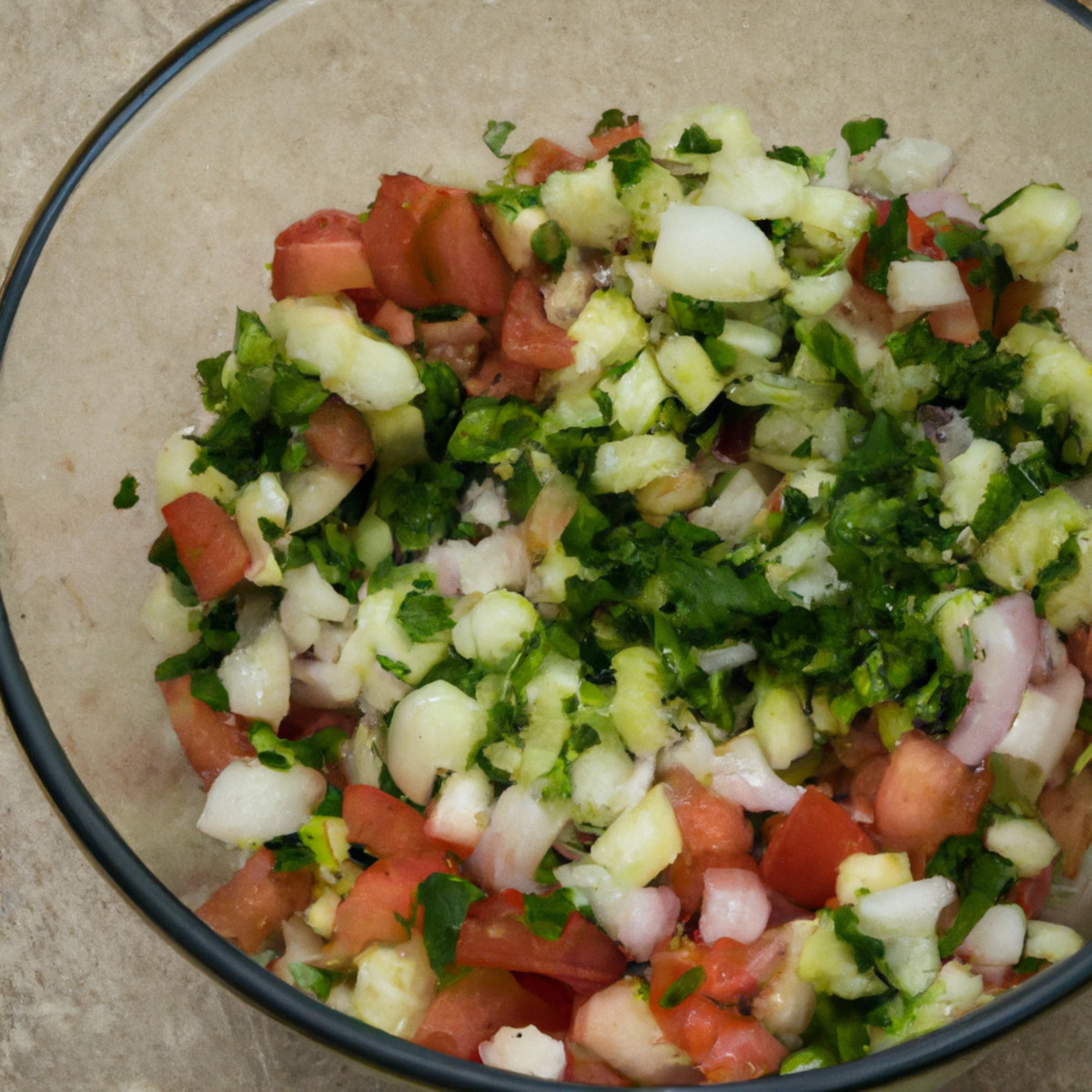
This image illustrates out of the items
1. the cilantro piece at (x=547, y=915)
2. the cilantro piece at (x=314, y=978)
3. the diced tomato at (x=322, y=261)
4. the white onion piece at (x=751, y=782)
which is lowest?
the cilantro piece at (x=314, y=978)

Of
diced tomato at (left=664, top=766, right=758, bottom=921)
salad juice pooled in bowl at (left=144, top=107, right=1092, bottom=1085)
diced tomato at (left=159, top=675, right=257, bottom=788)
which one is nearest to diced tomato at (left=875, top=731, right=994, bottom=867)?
salad juice pooled in bowl at (left=144, top=107, right=1092, bottom=1085)

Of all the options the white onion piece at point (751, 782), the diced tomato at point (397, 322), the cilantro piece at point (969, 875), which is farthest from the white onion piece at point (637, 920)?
the diced tomato at point (397, 322)

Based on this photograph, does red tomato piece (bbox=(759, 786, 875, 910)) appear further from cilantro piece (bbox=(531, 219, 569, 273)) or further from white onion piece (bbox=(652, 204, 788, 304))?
cilantro piece (bbox=(531, 219, 569, 273))

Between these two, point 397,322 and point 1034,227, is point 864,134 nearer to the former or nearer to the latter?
point 1034,227

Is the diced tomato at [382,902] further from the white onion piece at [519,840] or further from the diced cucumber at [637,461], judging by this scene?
the diced cucumber at [637,461]

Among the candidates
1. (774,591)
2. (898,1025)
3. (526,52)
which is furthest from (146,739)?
(526,52)

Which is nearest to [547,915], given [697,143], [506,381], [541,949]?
[541,949]

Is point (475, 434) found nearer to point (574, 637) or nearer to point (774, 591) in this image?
point (574, 637)
